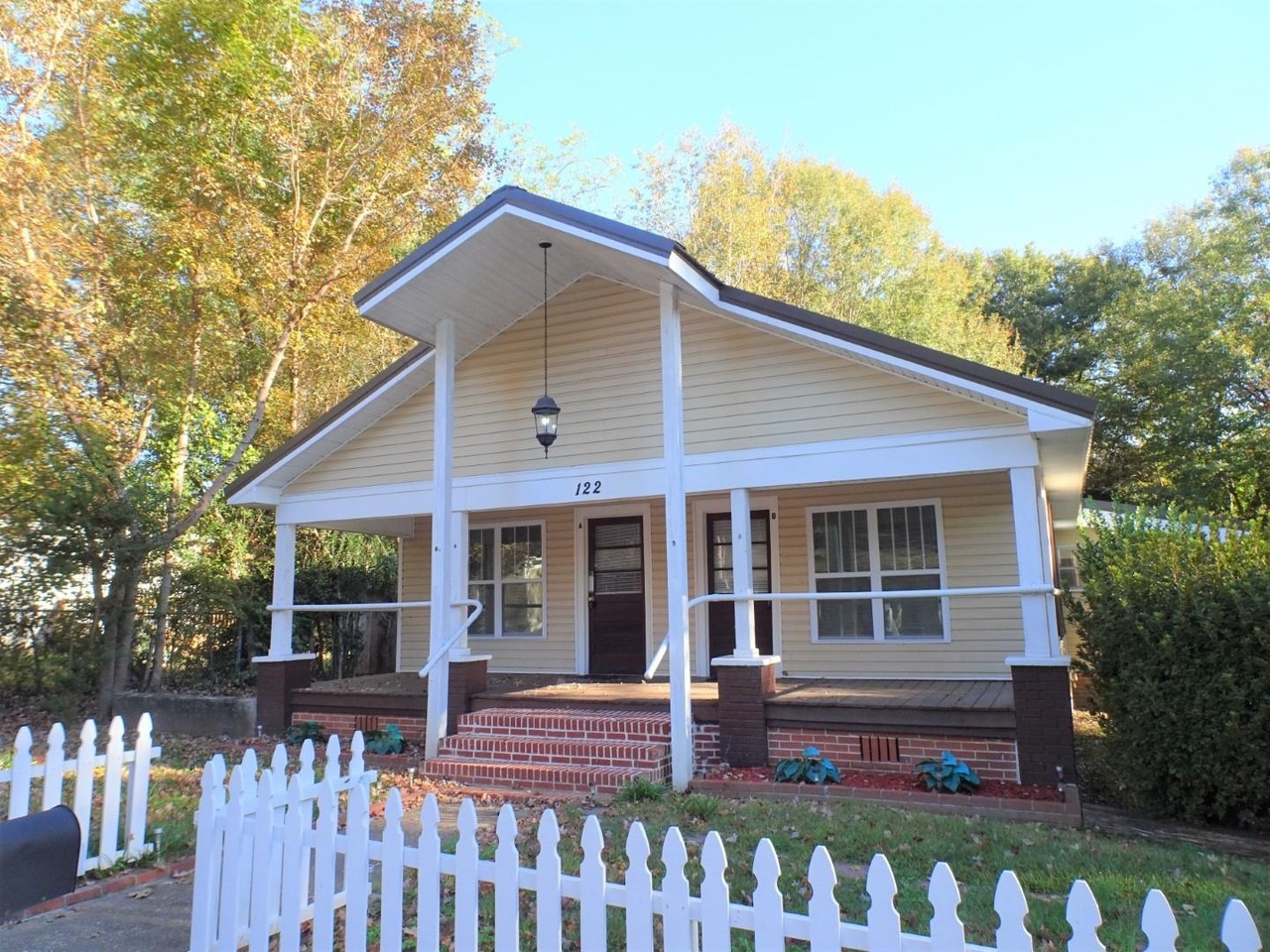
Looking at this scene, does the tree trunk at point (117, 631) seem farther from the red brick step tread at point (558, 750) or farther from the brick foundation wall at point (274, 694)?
the red brick step tread at point (558, 750)

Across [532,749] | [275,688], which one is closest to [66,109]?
[275,688]

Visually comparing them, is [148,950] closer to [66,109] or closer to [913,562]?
[913,562]

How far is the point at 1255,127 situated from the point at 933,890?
87.5ft

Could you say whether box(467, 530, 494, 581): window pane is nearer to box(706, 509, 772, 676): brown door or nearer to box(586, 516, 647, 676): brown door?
box(586, 516, 647, 676): brown door

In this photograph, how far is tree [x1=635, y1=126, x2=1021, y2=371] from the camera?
77.2 ft

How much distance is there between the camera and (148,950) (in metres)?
4.02

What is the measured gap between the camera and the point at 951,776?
6734 mm

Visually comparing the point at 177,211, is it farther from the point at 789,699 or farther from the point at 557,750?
the point at 789,699

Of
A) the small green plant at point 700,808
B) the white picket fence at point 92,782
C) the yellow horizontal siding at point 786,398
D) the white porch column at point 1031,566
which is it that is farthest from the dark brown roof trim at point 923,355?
the white picket fence at point 92,782

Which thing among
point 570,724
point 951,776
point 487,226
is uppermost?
point 487,226

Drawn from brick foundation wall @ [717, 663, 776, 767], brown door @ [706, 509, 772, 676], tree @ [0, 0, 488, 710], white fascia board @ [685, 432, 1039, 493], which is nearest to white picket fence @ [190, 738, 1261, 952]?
brick foundation wall @ [717, 663, 776, 767]

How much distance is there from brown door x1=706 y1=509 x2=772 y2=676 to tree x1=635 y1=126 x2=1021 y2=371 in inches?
534

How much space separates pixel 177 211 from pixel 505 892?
12.1 meters

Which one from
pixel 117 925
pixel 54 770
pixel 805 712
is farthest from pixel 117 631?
pixel 805 712
